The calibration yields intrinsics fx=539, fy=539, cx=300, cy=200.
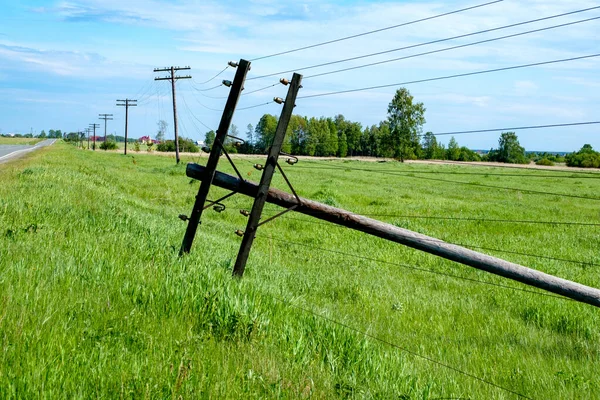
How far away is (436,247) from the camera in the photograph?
637cm

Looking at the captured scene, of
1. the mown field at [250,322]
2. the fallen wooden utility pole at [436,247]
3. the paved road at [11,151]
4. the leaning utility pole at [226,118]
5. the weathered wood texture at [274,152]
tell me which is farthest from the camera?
the paved road at [11,151]

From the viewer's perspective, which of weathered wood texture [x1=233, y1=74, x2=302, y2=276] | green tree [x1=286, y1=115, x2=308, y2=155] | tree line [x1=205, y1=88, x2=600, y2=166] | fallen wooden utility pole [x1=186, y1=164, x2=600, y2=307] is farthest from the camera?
tree line [x1=205, y1=88, x2=600, y2=166]

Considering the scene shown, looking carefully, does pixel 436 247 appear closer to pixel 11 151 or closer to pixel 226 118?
pixel 226 118

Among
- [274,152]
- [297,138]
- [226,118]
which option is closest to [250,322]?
[274,152]

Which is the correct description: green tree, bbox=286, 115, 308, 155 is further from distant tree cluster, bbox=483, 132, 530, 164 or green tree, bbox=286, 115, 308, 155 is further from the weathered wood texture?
distant tree cluster, bbox=483, 132, 530, 164

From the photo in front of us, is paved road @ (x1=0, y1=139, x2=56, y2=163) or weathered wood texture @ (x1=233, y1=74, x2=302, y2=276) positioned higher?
weathered wood texture @ (x1=233, y1=74, x2=302, y2=276)

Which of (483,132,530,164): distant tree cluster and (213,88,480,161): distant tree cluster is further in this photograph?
(483,132,530,164): distant tree cluster

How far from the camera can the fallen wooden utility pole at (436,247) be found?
238 inches

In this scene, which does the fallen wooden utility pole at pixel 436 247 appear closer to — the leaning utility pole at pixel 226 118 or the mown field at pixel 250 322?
the leaning utility pole at pixel 226 118

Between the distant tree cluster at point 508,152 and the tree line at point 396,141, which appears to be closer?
the tree line at point 396,141

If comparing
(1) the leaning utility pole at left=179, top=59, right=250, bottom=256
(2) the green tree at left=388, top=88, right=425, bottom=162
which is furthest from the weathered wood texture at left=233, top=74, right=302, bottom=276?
(2) the green tree at left=388, top=88, right=425, bottom=162

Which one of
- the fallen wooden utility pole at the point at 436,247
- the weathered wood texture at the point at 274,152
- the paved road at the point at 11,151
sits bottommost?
the paved road at the point at 11,151

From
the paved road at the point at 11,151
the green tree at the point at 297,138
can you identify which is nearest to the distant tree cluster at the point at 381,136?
the paved road at the point at 11,151

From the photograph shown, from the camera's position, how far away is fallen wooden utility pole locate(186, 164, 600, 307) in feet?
19.8
